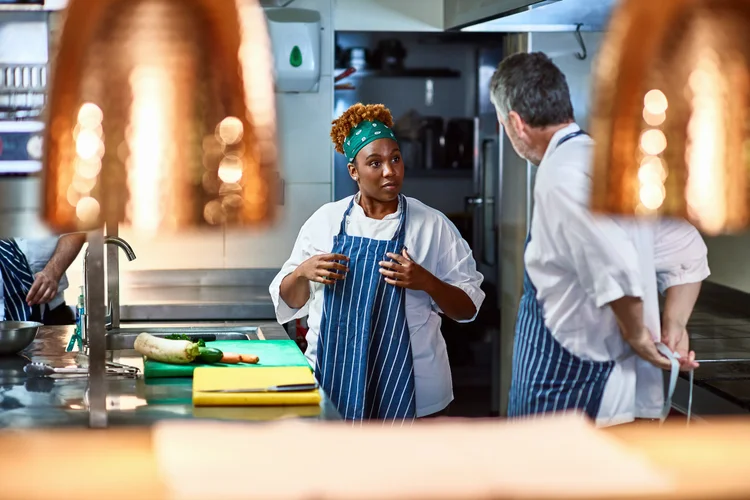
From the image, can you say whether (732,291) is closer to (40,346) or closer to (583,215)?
(583,215)

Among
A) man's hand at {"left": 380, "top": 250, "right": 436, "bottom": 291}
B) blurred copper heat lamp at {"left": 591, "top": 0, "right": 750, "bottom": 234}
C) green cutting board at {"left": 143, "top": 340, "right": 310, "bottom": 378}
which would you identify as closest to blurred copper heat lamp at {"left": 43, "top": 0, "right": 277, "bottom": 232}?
blurred copper heat lamp at {"left": 591, "top": 0, "right": 750, "bottom": 234}

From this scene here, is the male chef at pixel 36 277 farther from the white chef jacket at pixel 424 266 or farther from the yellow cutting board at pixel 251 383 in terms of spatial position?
the yellow cutting board at pixel 251 383

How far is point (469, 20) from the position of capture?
10.2 feet

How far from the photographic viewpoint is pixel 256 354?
6.83ft

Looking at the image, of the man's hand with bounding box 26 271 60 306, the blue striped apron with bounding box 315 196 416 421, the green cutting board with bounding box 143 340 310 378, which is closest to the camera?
the green cutting board with bounding box 143 340 310 378

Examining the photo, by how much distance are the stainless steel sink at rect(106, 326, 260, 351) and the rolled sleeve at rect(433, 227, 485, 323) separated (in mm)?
536

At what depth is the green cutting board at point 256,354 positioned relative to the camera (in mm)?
1926

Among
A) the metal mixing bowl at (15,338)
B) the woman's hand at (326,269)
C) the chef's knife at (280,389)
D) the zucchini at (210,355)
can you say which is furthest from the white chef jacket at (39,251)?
the chef's knife at (280,389)

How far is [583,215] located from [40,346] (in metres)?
1.35

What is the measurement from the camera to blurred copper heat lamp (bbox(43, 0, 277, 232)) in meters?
0.82

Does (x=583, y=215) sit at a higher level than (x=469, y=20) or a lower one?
lower

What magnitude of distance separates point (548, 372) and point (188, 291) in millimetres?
1684

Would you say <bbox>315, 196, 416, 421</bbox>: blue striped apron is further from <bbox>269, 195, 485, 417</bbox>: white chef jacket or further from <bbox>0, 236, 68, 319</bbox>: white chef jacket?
<bbox>0, 236, 68, 319</bbox>: white chef jacket

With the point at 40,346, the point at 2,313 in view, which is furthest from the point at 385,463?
the point at 2,313
